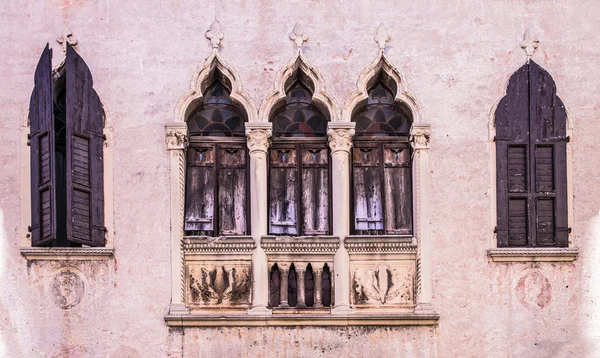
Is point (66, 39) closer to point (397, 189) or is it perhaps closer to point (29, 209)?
point (29, 209)

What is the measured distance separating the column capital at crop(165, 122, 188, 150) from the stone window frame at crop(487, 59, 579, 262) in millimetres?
3891

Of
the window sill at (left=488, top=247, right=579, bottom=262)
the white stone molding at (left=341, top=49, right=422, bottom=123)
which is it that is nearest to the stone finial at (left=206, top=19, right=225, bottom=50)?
the white stone molding at (left=341, top=49, right=422, bottom=123)

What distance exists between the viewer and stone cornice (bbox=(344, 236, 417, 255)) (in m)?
17.5

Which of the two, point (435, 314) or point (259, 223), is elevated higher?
point (259, 223)

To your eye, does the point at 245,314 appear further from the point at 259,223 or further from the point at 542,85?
the point at 542,85

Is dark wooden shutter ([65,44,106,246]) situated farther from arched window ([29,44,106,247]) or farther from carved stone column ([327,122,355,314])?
carved stone column ([327,122,355,314])

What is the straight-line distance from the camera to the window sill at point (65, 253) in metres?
17.3

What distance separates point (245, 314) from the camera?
681 inches

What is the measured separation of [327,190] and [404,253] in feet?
4.32

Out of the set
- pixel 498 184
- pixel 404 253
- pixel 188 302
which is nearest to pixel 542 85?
pixel 498 184

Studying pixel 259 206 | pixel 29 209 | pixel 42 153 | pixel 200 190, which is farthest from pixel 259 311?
pixel 42 153

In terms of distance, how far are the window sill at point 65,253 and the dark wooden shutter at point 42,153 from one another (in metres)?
0.14

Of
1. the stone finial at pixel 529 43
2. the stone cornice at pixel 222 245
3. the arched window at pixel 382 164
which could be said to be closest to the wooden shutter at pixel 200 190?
the stone cornice at pixel 222 245

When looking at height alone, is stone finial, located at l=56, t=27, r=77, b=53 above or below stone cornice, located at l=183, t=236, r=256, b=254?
above
